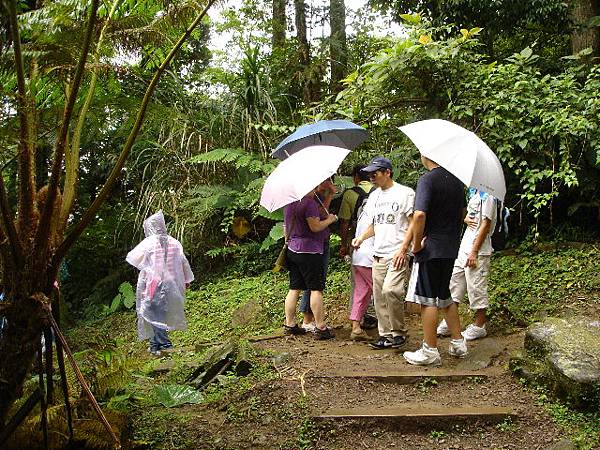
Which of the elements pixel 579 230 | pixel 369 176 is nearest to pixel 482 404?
pixel 369 176

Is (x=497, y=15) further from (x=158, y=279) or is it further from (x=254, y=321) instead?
(x=158, y=279)

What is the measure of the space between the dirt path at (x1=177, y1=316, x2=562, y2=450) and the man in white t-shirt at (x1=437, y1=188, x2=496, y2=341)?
1.96ft

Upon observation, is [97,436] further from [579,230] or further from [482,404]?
[579,230]

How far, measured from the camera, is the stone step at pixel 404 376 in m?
4.29

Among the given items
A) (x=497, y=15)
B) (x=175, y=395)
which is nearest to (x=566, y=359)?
(x=175, y=395)

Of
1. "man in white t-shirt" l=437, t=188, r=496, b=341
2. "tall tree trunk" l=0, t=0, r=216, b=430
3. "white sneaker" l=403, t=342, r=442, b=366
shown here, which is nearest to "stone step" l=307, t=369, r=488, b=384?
"white sneaker" l=403, t=342, r=442, b=366

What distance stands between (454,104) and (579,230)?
231 centimetres

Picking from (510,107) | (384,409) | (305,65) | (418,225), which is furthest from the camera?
(305,65)

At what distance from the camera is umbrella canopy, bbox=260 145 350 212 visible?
4.96 m

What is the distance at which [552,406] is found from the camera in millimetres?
3857

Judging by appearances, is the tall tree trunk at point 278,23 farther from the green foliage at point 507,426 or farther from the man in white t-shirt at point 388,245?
the green foliage at point 507,426

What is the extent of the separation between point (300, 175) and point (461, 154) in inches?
55.5

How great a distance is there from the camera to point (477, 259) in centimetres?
521

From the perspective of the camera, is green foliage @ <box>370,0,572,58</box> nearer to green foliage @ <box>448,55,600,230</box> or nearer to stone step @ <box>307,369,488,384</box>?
green foliage @ <box>448,55,600,230</box>
